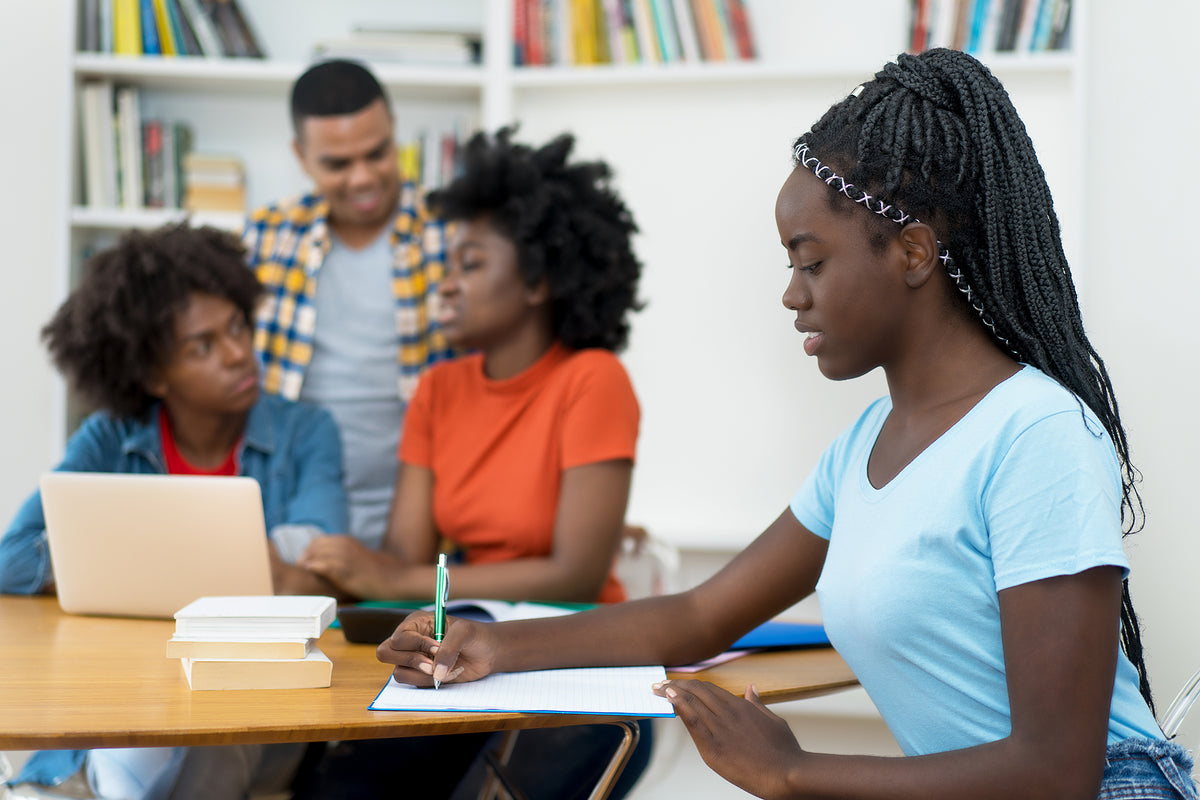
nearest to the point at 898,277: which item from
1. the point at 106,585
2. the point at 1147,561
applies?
the point at 106,585

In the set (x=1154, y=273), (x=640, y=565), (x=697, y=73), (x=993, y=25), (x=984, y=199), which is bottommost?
(x=640, y=565)

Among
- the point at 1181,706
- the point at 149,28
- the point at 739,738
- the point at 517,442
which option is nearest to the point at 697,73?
the point at 517,442

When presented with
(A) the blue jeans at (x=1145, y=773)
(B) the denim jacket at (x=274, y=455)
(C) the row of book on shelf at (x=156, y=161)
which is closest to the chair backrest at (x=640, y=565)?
(B) the denim jacket at (x=274, y=455)

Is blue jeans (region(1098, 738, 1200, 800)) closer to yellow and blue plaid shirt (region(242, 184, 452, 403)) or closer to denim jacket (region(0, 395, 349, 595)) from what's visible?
denim jacket (region(0, 395, 349, 595))

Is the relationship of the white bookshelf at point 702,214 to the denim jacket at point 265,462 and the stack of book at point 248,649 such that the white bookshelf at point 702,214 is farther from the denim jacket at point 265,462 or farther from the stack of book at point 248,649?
the stack of book at point 248,649

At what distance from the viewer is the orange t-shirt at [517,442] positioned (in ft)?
6.39

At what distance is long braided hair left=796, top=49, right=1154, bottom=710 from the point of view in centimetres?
103

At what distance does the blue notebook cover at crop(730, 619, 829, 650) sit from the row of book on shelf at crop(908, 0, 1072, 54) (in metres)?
1.84

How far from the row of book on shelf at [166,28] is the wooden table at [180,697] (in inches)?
84.2

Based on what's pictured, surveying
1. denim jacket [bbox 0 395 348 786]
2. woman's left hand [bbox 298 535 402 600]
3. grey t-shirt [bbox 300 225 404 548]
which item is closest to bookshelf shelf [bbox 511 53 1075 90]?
grey t-shirt [bbox 300 225 404 548]

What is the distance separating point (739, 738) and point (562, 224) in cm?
132

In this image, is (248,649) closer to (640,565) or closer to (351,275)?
(640,565)

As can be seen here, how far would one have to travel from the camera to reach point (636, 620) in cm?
128

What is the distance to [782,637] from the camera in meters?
1.46
